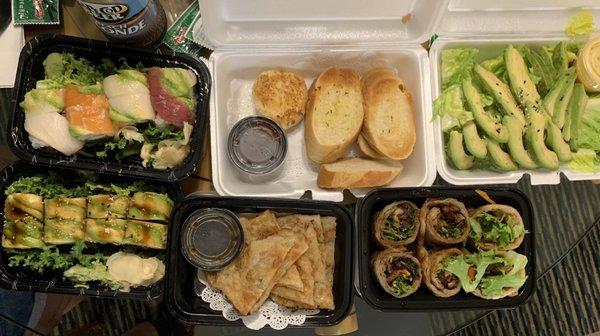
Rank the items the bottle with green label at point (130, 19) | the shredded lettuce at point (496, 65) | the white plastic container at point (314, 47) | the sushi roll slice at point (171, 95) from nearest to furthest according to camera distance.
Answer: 1. the bottle with green label at point (130, 19)
2. the sushi roll slice at point (171, 95)
3. the white plastic container at point (314, 47)
4. the shredded lettuce at point (496, 65)

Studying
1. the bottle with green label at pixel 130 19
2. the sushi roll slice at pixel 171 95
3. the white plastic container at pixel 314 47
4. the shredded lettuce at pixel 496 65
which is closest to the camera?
the bottle with green label at pixel 130 19

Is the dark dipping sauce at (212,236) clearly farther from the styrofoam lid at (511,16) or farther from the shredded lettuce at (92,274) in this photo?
the styrofoam lid at (511,16)

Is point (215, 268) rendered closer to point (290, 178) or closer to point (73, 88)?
point (290, 178)

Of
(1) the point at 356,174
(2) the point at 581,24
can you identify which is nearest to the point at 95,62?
(1) the point at 356,174

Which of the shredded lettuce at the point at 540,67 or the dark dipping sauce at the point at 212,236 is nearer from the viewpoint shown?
the dark dipping sauce at the point at 212,236

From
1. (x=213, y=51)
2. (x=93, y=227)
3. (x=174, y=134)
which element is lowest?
(x=93, y=227)

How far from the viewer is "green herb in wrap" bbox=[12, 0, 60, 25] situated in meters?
1.70

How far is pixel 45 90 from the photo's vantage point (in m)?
1.53

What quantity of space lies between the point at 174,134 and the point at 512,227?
3.14 ft

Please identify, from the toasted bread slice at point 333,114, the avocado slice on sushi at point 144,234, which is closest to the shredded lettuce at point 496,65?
the toasted bread slice at point 333,114

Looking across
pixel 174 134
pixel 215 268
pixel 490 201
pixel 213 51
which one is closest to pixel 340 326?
pixel 215 268

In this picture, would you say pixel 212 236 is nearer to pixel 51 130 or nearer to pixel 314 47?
pixel 51 130

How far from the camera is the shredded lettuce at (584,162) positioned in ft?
5.52

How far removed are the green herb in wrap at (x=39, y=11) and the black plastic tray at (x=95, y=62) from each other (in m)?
0.17
